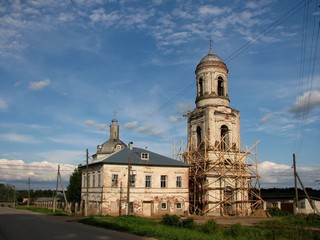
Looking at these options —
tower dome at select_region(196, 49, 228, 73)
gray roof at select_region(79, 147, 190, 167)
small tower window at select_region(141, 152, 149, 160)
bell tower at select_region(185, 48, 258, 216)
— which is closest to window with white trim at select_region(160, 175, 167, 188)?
gray roof at select_region(79, 147, 190, 167)

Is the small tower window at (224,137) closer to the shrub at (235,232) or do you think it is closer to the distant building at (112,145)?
the distant building at (112,145)

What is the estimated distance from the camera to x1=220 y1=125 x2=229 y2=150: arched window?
132 ft

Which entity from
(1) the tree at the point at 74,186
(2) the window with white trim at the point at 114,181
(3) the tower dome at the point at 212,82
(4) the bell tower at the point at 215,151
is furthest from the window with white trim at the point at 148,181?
(1) the tree at the point at 74,186

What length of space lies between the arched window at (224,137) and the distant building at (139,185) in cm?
482

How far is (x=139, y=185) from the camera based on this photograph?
36.8 m

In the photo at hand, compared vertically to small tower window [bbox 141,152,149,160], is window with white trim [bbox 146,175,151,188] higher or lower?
lower

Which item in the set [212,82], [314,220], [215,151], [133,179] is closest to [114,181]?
[133,179]

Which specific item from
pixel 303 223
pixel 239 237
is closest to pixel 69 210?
pixel 303 223

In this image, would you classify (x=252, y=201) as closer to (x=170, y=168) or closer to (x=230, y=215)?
(x=230, y=215)

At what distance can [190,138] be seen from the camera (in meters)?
42.4

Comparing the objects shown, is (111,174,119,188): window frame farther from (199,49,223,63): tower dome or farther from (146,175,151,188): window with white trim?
(199,49,223,63): tower dome

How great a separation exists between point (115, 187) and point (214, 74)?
16.5 meters

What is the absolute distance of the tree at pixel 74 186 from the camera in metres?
66.4

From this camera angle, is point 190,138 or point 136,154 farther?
point 190,138
